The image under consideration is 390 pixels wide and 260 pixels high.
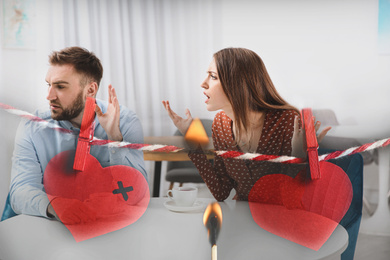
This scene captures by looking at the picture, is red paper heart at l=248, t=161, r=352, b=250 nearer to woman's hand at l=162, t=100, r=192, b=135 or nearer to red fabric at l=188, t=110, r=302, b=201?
red fabric at l=188, t=110, r=302, b=201

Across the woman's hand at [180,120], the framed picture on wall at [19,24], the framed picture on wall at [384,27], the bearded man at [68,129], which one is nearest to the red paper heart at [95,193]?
the bearded man at [68,129]

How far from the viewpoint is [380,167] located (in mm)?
697

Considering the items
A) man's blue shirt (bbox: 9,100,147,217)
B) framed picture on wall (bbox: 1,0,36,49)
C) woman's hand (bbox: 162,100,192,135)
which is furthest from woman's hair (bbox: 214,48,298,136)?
framed picture on wall (bbox: 1,0,36,49)

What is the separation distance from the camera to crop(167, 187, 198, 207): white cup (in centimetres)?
65

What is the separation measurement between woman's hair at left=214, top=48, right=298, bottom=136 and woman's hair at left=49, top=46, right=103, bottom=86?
26 cm

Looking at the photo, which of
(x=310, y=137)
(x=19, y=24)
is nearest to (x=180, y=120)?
(x=310, y=137)

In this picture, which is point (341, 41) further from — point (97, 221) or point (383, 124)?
point (97, 221)

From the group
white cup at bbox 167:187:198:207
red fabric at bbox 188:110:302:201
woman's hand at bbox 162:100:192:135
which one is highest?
woman's hand at bbox 162:100:192:135

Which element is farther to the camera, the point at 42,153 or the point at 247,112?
the point at 42,153

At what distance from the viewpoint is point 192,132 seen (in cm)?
66

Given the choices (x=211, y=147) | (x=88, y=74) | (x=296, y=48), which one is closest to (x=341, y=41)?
(x=296, y=48)

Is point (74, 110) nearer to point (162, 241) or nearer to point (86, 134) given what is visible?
point (86, 134)

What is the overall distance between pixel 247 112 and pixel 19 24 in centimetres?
54

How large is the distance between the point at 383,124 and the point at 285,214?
29 cm
